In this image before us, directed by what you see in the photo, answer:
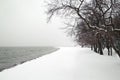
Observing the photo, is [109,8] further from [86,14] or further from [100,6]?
Answer: [86,14]

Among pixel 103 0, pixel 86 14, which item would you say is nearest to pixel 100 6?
pixel 103 0

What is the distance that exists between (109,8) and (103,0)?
2.58 ft

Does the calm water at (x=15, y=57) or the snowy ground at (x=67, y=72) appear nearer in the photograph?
the snowy ground at (x=67, y=72)

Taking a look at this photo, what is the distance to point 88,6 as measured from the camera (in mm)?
12633

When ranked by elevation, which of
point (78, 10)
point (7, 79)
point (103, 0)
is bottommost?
point (7, 79)

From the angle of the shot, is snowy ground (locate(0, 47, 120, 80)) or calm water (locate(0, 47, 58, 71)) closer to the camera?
snowy ground (locate(0, 47, 120, 80))

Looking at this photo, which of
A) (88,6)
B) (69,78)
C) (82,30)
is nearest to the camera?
(69,78)

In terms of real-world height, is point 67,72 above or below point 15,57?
above

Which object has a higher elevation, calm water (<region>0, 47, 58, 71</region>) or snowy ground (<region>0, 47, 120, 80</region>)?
snowy ground (<region>0, 47, 120, 80</region>)

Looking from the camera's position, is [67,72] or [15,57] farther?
[15,57]

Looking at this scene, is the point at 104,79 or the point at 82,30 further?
the point at 82,30

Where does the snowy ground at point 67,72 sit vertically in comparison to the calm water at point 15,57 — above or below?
above

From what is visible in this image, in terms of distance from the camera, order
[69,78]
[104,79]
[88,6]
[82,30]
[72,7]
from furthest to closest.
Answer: [82,30] → [88,6] → [72,7] → [69,78] → [104,79]

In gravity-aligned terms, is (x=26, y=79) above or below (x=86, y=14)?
below
